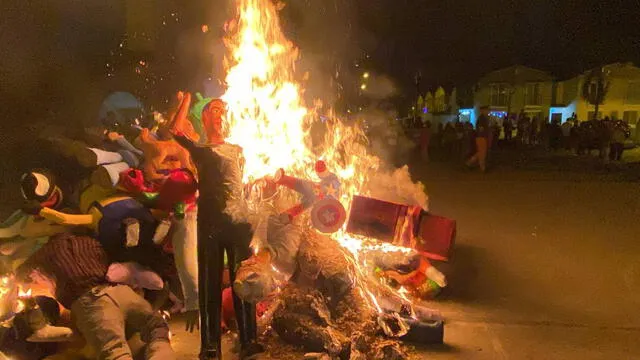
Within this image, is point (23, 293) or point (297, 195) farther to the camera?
point (297, 195)

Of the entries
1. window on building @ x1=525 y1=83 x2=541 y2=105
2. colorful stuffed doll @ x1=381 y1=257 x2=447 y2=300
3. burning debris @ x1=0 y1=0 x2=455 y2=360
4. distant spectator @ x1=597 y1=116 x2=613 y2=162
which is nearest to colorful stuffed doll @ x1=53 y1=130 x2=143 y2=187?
burning debris @ x1=0 y1=0 x2=455 y2=360

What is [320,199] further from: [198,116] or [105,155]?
[105,155]

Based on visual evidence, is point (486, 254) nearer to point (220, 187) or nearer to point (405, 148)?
point (220, 187)

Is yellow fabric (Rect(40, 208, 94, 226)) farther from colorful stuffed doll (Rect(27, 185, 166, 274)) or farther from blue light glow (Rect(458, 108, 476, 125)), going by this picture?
blue light glow (Rect(458, 108, 476, 125))

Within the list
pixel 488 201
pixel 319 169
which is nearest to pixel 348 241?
pixel 319 169

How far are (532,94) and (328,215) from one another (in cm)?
4551

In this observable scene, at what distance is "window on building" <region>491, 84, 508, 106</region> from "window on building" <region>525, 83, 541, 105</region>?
188cm

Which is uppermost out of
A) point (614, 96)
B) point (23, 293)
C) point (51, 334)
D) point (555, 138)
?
point (614, 96)

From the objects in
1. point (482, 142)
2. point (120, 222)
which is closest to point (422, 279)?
point (120, 222)

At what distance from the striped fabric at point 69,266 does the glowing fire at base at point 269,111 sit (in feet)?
5.77

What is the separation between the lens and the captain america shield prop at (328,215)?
484cm

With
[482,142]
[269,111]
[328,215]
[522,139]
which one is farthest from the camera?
[522,139]

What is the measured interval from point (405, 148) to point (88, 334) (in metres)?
19.3

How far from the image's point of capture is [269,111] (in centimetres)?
583
